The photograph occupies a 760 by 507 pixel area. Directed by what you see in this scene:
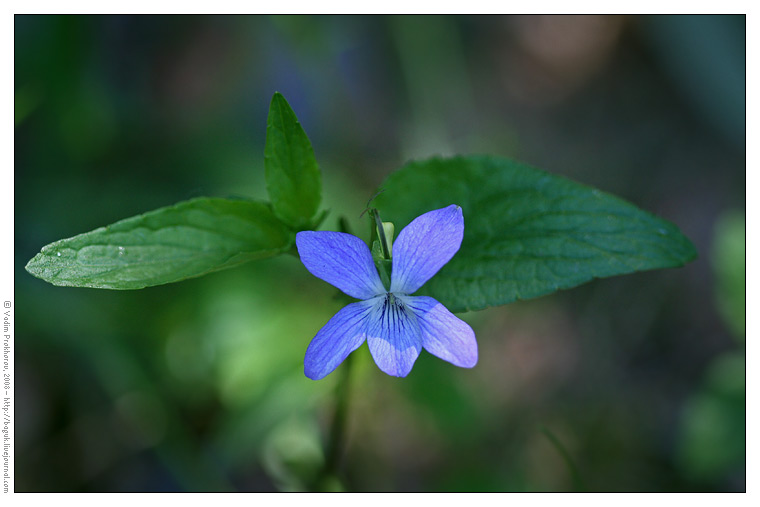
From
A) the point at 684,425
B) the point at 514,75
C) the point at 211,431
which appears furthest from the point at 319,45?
the point at 684,425

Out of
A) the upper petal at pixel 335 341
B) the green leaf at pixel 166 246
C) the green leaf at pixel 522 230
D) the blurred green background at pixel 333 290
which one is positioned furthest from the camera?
the blurred green background at pixel 333 290

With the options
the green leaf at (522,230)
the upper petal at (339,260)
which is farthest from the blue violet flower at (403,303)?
the green leaf at (522,230)

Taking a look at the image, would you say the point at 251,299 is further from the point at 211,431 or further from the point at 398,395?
the point at 398,395

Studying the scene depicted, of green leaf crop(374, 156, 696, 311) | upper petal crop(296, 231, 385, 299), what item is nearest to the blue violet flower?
upper petal crop(296, 231, 385, 299)

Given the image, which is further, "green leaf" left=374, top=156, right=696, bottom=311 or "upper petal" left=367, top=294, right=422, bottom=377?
"green leaf" left=374, top=156, right=696, bottom=311

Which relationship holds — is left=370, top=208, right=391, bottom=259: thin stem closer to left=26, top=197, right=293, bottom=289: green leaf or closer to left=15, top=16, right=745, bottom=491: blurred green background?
left=26, top=197, right=293, bottom=289: green leaf

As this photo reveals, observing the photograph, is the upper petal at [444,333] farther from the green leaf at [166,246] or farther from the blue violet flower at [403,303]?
the green leaf at [166,246]
